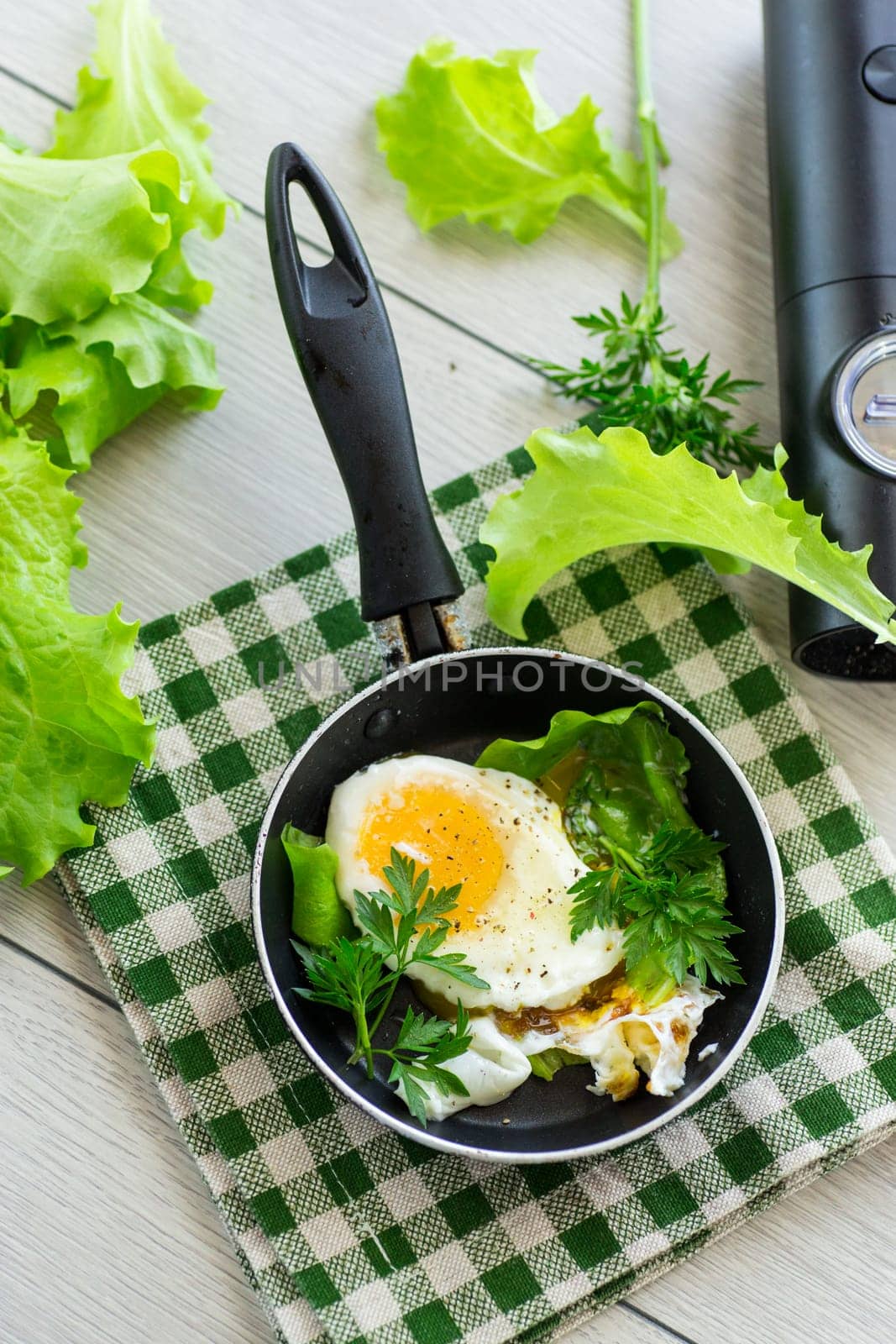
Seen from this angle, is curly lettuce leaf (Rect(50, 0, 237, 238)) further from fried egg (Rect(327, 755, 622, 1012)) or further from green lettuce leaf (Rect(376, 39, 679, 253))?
fried egg (Rect(327, 755, 622, 1012))

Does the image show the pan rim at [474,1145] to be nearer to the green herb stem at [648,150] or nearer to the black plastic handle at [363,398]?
the black plastic handle at [363,398]

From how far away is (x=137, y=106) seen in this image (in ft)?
4.68

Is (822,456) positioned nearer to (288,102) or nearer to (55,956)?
(288,102)

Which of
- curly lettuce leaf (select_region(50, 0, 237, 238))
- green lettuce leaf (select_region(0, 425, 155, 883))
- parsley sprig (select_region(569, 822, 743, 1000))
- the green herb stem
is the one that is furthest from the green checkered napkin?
curly lettuce leaf (select_region(50, 0, 237, 238))

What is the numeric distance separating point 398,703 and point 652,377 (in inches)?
19.1

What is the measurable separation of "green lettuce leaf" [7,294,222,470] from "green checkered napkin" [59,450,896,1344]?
0.23m

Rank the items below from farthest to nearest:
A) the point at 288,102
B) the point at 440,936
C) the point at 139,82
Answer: the point at 288,102 < the point at 139,82 < the point at 440,936

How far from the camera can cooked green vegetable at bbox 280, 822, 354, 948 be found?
4.05 ft

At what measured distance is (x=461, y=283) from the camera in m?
1.52

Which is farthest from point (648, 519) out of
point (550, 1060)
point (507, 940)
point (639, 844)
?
point (550, 1060)

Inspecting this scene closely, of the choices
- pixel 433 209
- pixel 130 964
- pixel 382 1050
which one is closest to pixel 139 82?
pixel 433 209

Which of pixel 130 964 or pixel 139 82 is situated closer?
pixel 130 964

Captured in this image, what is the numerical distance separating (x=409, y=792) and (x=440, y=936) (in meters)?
0.16

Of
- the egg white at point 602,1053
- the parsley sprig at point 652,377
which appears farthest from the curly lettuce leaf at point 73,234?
the egg white at point 602,1053
